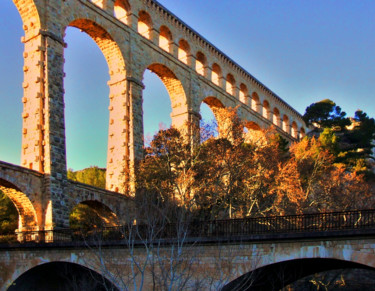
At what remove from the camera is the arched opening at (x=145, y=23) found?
41125 mm

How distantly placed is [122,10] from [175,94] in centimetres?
873

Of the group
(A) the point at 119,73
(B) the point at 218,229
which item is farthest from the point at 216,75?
(B) the point at 218,229

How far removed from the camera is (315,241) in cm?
1750

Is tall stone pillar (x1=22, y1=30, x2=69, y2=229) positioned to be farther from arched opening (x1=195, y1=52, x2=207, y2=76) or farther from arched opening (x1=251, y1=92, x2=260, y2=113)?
arched opening (x1=251, y1=92, x2=260, y2=113)

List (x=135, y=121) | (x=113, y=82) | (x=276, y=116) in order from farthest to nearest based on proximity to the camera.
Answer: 1. (x=276, y=116)
2. (x=113, y=82)
3. (x=135, y=121)

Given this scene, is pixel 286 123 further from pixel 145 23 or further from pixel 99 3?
pixel 99 3

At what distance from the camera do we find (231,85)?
178ft

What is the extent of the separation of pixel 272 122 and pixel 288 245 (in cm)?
4504

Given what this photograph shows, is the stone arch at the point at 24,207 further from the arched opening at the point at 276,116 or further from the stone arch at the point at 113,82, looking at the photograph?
the arched opening at the point at 276,116

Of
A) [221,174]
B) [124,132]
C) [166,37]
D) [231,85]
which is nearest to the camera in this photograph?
[221,174]

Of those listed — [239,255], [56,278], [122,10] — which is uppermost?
[122,10]

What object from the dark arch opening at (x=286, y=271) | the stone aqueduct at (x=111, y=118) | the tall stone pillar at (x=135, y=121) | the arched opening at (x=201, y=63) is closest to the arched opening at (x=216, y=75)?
the arched opening at (x=201, y=63)

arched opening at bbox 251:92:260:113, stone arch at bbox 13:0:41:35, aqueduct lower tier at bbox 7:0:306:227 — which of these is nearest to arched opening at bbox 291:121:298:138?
arched opening at bbox 251:92:260:113

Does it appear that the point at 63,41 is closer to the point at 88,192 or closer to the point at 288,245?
the point at 88,192
